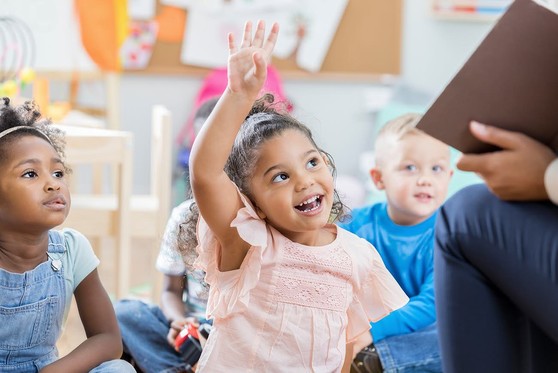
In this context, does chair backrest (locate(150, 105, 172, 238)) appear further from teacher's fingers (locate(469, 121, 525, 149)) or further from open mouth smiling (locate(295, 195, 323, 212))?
teacher's fingers (locate(469, 121, 525, 149))

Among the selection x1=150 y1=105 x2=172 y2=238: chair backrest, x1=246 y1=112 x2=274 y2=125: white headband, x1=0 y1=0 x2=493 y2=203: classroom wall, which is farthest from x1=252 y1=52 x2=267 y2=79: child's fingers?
x1=0 y1=0 x2=493 y2=203: classroom wall

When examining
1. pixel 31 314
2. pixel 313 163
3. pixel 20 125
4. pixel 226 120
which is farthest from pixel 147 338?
pixel 226 120

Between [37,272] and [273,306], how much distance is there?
1.29 ft

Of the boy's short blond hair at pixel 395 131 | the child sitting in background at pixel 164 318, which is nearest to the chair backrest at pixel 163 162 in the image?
the child sitting in background at pixel 164 318

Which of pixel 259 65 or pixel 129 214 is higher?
pixel 259 65

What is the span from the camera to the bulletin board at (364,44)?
4.34 meters

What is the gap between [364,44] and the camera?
4.37 meters

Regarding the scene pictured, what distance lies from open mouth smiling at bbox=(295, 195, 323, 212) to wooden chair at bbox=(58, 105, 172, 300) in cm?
104

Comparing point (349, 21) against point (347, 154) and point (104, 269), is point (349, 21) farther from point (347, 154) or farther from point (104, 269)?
point (104, 269)

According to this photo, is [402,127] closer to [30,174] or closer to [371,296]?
[371,296]

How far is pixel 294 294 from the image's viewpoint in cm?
136

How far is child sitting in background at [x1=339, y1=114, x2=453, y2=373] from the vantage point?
1.78 meters

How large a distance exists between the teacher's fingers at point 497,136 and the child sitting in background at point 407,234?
1.76 ft

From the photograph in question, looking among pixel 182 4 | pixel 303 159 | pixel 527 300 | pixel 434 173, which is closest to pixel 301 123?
pixel 303 159
